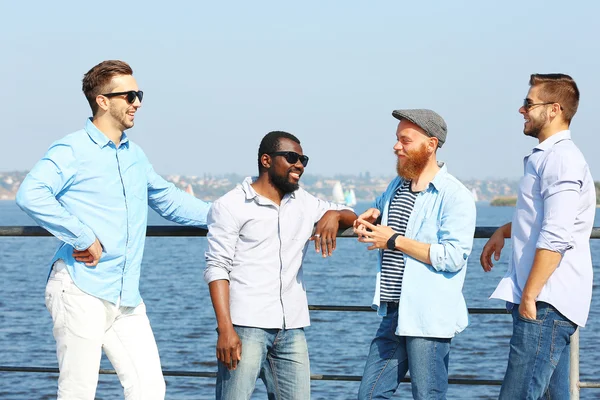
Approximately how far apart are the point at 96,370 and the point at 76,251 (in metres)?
0.56

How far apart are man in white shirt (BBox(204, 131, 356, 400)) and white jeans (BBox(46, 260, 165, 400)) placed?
35 cm

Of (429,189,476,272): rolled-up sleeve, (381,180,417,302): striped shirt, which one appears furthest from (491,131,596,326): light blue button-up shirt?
(381,180,417,302): striped shirt

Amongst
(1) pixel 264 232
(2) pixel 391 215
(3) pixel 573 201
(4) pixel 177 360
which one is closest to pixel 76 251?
(1) pixel 264 232

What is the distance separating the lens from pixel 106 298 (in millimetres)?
4480

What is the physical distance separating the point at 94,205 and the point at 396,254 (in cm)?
140

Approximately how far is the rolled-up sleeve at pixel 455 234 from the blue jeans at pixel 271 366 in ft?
2.47

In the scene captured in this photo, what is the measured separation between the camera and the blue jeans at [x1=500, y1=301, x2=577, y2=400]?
4.19 metres

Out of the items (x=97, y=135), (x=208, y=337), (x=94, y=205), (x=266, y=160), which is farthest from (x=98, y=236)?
(x=208, y=337)

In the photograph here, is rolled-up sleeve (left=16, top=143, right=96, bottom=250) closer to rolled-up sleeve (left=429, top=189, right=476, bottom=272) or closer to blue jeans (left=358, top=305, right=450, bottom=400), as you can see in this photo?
blue jeans (left=358, top=305, right=450, bottom=400)

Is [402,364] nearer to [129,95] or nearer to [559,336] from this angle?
[559,336]

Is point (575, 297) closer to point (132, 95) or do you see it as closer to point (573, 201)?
point (573, 201)

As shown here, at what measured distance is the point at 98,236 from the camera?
14.8 feet

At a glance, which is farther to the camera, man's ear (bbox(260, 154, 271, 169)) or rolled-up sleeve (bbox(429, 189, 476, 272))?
man's ear (bbox(260, 154, 271, 169))

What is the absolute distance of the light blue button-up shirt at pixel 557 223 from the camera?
4.09 m
